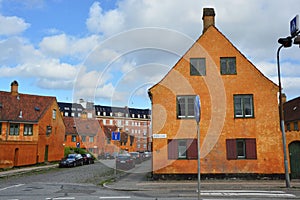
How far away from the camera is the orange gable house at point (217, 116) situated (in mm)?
18781

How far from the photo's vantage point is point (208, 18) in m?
21.4

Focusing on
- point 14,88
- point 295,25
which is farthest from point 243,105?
point 14,88

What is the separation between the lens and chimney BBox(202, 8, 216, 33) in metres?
21.3

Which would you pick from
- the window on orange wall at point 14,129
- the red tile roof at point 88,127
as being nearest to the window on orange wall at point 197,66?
the window on orange wall at point 14,129

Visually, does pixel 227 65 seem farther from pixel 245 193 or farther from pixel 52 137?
pixel 52 137

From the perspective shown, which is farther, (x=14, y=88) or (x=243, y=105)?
(x=14, y=88)

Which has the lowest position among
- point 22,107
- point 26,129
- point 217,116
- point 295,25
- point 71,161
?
point 71,161

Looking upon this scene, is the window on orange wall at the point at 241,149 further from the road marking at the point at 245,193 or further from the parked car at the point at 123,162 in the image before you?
the parked car at the point at 123,162

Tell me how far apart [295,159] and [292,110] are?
24918 millimetres

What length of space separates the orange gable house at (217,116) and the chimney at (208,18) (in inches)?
46.4

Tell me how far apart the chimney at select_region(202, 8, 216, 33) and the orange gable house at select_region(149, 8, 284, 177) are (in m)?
1.18

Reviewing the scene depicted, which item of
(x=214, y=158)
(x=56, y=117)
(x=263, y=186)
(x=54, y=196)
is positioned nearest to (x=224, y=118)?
(x=214, y=158)

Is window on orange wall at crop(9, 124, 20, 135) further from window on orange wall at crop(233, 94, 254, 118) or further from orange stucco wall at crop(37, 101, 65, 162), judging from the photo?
window on orange wall at crop(233, 94, 254, 118)

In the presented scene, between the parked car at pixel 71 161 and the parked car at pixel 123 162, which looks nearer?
the parked car at pixel 123 162
